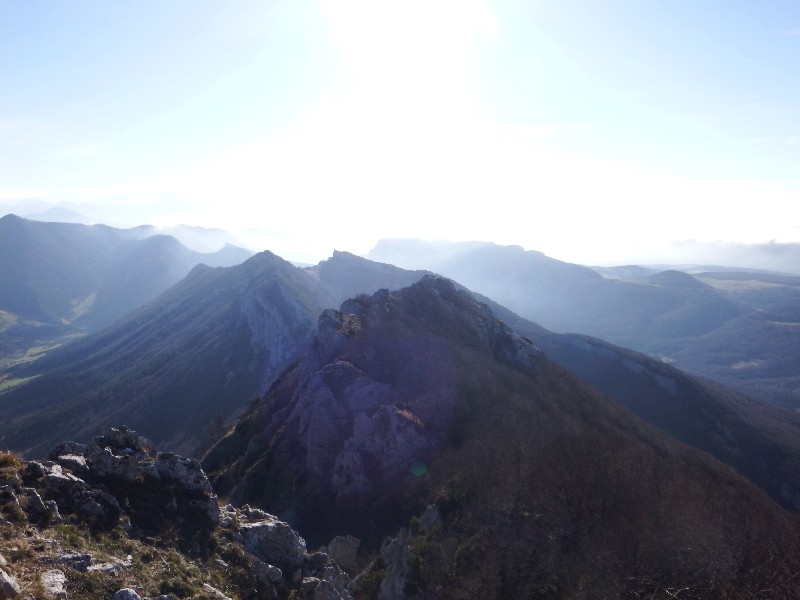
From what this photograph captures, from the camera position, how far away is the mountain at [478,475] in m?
31.0

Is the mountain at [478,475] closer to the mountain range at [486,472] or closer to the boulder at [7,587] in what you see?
the mountain range at [486,472]

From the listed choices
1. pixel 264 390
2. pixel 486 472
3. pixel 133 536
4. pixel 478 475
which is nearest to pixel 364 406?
pixel 478 475

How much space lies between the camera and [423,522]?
135 ft

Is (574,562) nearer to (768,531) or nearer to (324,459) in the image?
(768,531)

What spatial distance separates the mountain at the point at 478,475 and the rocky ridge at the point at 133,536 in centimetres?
1102

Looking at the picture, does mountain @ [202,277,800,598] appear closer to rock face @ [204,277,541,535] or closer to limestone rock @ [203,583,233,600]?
rock face @ [204,277,541,535]

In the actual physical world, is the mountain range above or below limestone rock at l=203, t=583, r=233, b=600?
below

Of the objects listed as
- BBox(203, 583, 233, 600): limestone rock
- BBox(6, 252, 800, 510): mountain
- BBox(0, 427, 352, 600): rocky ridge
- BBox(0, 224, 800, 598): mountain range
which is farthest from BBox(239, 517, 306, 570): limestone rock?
BBox(6, 252, 800, 510): mountain

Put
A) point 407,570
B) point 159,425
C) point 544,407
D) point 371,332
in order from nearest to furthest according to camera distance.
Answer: point 407,570 < point 544,407 < point 371,332 < point 159,425

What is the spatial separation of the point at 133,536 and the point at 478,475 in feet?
104

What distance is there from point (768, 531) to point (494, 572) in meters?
23.2

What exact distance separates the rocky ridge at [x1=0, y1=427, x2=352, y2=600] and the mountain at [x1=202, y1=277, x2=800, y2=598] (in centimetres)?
1102

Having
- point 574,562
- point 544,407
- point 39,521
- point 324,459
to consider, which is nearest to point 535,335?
point 544,407

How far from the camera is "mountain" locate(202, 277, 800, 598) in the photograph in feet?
102
